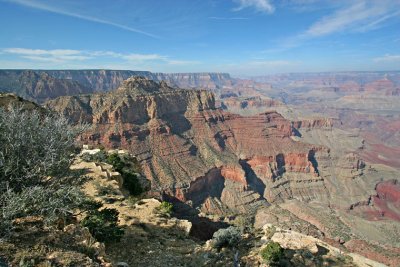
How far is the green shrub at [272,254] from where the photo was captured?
1662 centimetres

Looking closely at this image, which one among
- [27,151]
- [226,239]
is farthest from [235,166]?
[27,151]

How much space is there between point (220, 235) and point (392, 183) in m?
140

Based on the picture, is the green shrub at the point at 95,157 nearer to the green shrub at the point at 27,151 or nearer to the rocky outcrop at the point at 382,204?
the green shrub at the point at 27,151

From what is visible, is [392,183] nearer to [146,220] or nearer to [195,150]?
[195,150]

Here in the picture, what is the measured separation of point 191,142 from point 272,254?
10623cm

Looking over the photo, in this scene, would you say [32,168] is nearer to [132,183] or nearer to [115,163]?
[132,183]

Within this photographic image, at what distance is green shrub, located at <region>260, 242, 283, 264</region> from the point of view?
16.6 meters

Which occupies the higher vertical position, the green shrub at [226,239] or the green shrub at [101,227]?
the green shrub at [101,227]

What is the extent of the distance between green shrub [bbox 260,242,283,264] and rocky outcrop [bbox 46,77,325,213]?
64.5 meters

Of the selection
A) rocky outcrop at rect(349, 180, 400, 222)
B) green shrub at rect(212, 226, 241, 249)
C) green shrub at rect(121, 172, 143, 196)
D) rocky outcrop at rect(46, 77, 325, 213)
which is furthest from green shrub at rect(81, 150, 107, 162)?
rocky outcrop at rect(349, 180, 400, 222)

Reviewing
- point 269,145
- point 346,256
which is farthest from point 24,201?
point 269,145

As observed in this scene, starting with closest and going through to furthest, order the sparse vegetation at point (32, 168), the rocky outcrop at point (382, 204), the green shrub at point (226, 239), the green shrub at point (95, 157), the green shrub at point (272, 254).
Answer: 1. the sparse vegetation at point (32, 168)
2. the green shrub at point (272, 254)
3. the green shrub at point (226, 239)
4. the green shrub at point (95, 157)
5. the rocky outcrop at point (382, 204)

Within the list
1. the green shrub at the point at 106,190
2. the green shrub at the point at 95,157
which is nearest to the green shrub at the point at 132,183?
the green shrub at the point at 95,157

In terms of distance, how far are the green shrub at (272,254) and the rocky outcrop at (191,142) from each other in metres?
64.5
